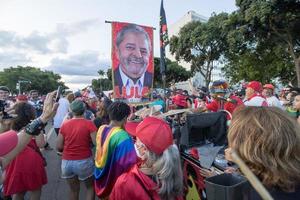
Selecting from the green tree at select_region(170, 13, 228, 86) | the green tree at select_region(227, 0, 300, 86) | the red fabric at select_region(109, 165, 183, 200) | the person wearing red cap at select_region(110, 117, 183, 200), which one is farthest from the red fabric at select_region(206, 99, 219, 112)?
the green tree at select_region(170, 13, 228, 86)

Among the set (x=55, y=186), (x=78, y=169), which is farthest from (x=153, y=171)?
(x=55, y=186)

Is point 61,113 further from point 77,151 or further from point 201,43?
point 201,43

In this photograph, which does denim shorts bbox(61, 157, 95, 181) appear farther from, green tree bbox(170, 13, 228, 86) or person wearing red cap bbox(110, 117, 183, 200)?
green tree bbox(170, 13, 228, 86)

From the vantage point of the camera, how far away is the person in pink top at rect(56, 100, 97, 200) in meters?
4.91

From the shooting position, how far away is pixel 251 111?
5.92 feet

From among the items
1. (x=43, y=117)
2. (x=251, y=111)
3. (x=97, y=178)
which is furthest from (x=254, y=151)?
(x=97, y=178)

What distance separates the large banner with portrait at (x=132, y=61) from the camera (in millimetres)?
6480

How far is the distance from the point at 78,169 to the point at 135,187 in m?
2.68

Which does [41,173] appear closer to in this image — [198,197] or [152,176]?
[198,197]

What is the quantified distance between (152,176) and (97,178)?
153cm


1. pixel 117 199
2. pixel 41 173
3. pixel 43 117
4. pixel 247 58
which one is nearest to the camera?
pixel 117 199

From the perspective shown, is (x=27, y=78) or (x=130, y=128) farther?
(x=27, y=78)

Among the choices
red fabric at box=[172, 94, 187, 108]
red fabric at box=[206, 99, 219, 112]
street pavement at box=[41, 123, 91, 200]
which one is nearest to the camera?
red fabric at box=[206, 99, 219, 112]

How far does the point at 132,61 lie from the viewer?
6586 mm
